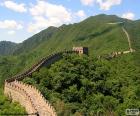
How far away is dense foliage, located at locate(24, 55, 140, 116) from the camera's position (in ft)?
165

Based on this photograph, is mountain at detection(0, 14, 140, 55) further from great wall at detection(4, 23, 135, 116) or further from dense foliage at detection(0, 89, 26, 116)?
dense foliage at detection(0, 89, 26, 116)

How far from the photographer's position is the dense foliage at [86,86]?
50.4 meters

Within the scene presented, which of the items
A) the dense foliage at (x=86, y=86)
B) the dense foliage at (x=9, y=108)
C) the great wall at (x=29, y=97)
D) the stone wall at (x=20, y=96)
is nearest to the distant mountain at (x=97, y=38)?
the dense foliage at (x=86, y=86)

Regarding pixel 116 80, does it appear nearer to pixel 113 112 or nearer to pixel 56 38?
pixel 113 112

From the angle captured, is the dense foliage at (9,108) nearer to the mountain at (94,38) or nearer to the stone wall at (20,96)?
the stone wall at (20,96)

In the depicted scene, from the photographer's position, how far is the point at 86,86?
55688mm

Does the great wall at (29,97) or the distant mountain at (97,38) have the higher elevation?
the distant mountain at (97,38)

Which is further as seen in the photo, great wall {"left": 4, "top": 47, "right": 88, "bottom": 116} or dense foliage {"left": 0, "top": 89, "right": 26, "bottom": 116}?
dense foliage {"left": 0, "top": 89, "right": 26, "bottom": 116}

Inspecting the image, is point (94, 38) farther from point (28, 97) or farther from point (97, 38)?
point (28, 97)

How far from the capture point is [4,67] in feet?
435

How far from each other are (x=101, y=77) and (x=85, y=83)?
226 inches

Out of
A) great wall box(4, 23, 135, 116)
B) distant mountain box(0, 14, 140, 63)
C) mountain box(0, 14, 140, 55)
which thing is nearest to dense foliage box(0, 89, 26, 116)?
great wall box(4, 23, 135, 116)

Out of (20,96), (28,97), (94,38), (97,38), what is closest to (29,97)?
(28,97)

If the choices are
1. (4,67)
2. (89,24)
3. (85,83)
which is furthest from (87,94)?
(89,24)
